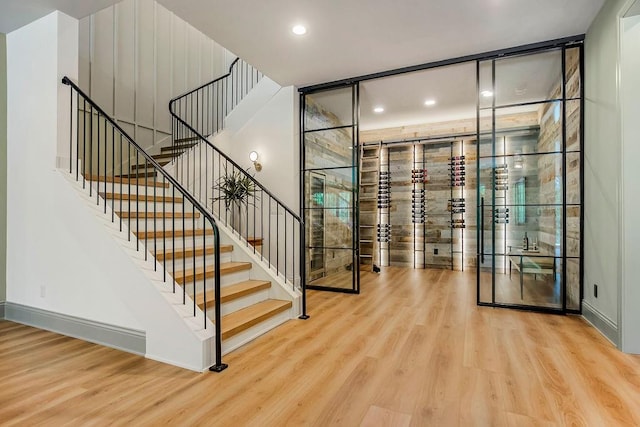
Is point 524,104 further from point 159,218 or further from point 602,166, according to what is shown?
point 159,218

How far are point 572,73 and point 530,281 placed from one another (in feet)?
8.25

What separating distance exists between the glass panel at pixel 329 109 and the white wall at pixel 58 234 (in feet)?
10.0

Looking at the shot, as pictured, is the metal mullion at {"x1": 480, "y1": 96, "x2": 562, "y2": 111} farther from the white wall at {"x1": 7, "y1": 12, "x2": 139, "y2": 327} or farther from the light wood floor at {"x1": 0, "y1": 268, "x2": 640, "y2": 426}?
the white wall at {"x1": 7, "y1": 12, "x2": 139, "y2": 327}

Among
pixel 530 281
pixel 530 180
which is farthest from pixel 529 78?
pixel 530 281

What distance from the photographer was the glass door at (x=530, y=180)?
12.8 feet

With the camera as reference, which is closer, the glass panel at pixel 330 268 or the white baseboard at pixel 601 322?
the white baseboard at pixel 601 322

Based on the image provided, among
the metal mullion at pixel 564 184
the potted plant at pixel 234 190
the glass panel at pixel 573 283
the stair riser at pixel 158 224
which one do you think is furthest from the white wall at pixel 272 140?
the glass panel at pixel 573 283

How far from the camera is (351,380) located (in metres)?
2.37

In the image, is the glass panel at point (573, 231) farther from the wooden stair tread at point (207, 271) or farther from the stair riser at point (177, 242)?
the stair riser at point (177, 242)

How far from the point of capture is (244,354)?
9.19 feet

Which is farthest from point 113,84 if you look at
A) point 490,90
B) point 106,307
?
point 490,90

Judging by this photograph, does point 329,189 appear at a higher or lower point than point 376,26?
lower

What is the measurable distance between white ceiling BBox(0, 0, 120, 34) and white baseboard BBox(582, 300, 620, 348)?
5.56m

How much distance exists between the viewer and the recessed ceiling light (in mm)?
3582
